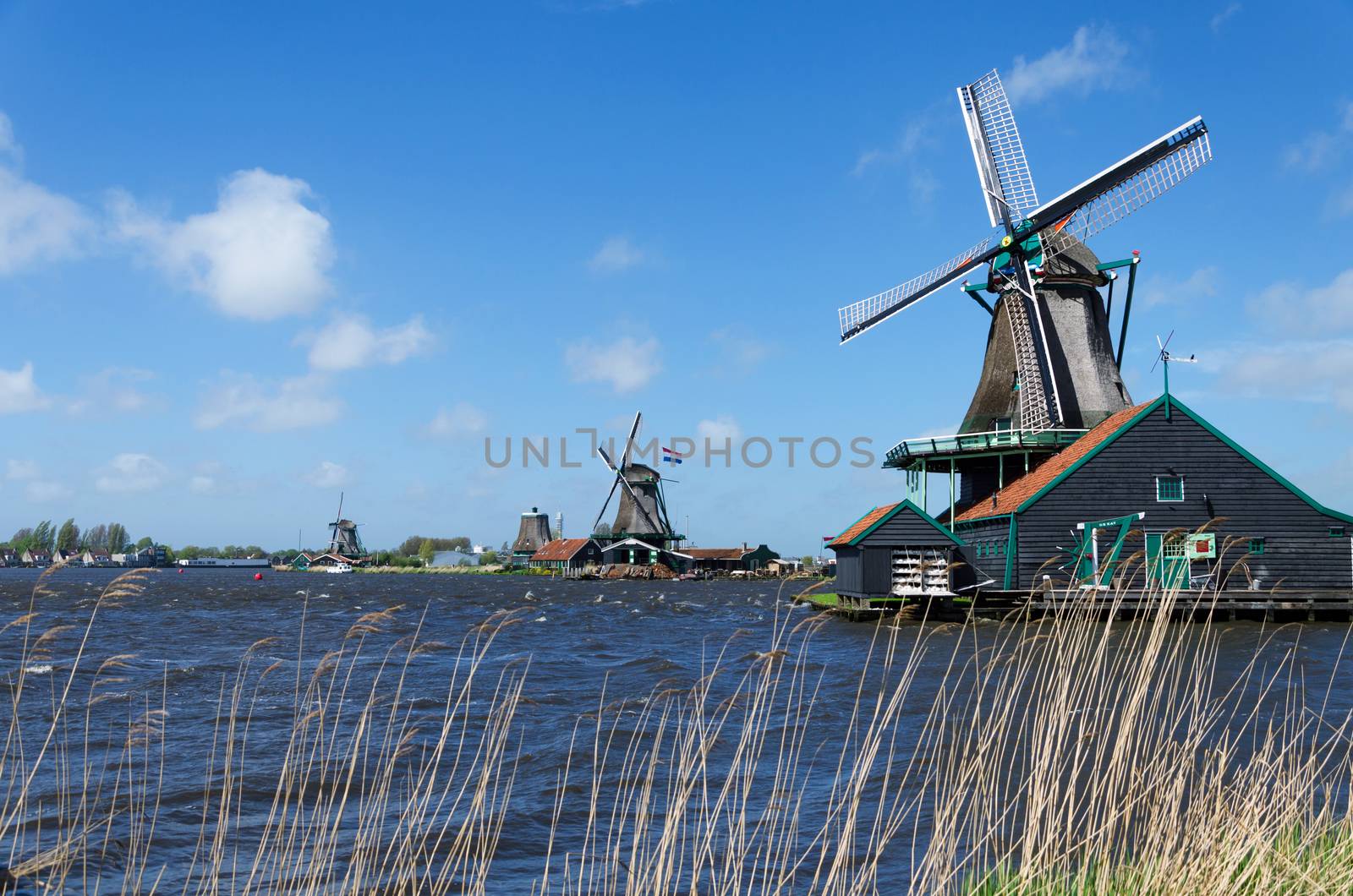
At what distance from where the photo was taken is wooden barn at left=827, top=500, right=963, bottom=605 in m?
24.5

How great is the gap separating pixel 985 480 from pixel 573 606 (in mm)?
14205

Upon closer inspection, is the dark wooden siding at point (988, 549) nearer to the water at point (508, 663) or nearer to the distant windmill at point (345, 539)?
the water at point (508, 663)

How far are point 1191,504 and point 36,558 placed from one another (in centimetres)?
16156

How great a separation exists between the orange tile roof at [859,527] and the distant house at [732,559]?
5569 centimetres

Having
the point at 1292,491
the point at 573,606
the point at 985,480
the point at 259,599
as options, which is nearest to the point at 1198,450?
the point at 1292,491

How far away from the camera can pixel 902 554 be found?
24719mm

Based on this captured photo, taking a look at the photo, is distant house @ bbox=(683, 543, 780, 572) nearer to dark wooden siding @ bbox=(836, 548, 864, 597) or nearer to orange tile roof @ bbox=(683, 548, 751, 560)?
orange tile roof @ bbox=(683, 548, 751, 560)

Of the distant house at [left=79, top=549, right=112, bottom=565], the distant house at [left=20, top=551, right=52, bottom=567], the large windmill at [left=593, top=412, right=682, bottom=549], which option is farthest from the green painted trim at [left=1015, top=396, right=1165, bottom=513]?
the distant house at [left=20, top=551, right=52, bottom=567]

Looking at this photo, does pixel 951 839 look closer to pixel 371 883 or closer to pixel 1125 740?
pixel 1125 740

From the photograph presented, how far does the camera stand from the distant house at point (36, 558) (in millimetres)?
148750

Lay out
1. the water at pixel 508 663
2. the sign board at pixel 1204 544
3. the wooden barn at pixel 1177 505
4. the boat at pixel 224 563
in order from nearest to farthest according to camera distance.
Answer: the water at pixel 508 663 < the sign board at pixel 1204 544 < the wooden barn at pixel 1177 505 < the boat at pixel 224 563

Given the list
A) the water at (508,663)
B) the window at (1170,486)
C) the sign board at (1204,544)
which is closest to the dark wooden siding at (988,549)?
the water at (508,663)

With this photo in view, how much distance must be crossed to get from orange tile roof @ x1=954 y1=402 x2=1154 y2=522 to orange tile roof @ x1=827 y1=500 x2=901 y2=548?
2.44 m

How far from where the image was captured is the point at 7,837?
245 inches
